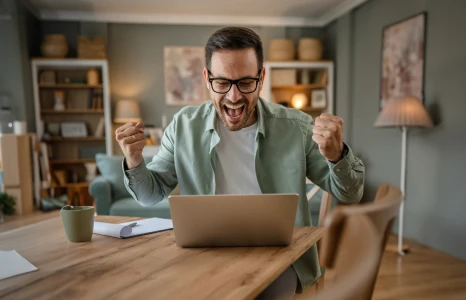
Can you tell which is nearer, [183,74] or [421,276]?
[421,276]

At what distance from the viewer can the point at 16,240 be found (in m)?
0.99

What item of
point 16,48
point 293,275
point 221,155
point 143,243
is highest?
point 16,48

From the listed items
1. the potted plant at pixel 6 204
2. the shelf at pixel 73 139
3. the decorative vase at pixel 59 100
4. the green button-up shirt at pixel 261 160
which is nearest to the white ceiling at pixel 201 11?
the decorative vase at pixel 59 100

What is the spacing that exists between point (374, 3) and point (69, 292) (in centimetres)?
437

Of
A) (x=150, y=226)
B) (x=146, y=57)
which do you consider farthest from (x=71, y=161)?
(x=150, y=226)

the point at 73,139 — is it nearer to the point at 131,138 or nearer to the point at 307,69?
the point at 307,69

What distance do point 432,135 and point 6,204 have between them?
4.49 meters

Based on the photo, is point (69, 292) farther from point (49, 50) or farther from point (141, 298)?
point (49, 50)

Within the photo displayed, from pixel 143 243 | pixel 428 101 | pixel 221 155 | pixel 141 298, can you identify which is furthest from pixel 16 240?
pixel 428 101

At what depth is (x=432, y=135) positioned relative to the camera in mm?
3125

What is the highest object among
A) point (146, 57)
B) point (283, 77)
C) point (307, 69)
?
point (146, 57)

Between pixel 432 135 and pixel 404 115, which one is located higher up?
pixel 404 115

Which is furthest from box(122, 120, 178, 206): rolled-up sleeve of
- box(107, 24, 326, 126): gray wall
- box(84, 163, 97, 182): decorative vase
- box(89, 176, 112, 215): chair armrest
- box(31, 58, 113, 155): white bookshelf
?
box(107, 24, 326, 126): gray wall

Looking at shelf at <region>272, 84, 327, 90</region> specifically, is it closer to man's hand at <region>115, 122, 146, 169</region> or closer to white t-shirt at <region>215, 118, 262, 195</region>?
white t-shirt at <region>215, 118, 262, 195</region>
